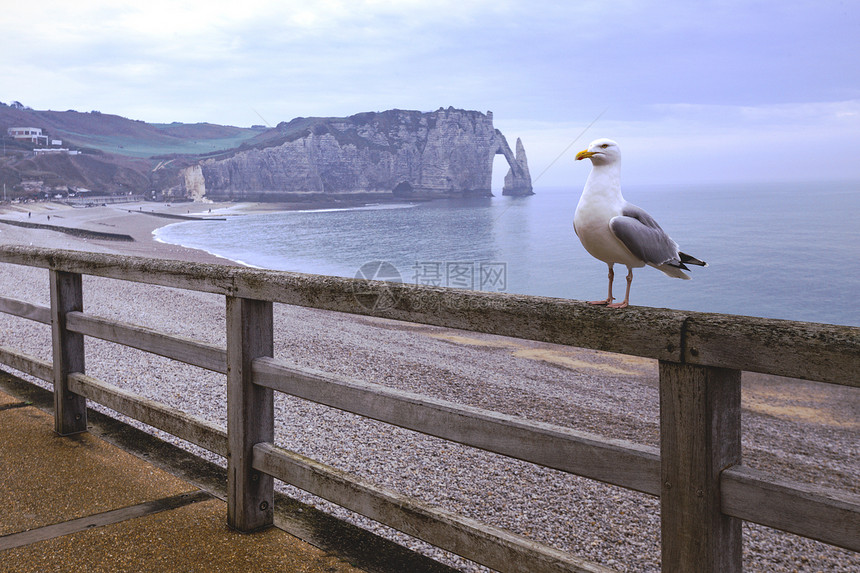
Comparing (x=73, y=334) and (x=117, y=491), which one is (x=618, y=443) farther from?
(x=73, y=334)

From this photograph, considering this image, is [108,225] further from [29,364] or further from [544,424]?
[544,424]

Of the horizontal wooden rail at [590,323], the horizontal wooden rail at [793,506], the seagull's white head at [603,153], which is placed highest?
the seagull's white head at [603,153]

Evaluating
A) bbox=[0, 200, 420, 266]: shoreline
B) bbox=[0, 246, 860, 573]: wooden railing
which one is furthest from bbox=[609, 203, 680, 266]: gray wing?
bbox=[0, 200, 420, 266]: shoreline

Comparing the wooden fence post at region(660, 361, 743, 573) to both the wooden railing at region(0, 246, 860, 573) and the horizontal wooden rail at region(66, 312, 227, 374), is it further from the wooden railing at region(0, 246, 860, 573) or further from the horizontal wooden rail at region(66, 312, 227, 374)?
the horizontal wooden rail at region(66, 312, 227, 374)

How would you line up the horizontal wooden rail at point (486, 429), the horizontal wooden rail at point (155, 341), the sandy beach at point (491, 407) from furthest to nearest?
the sandy beach at point (491, 407) < the horizontal wooden rail at point (155, 341) < the horizontal wooden rail at point (486, 429)

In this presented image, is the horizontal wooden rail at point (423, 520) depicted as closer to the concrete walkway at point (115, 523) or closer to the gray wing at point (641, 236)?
the concrete walkway at point (115, 523)

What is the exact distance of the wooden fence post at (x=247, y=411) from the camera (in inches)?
111

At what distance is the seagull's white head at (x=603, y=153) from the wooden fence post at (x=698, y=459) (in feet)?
3.34

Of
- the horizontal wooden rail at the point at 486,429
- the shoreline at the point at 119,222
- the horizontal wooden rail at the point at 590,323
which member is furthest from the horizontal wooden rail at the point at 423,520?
the shoreline at the point at 119,222

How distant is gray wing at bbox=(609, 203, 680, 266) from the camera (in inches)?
89.9

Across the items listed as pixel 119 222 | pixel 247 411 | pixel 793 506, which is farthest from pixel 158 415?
pixel 119 222

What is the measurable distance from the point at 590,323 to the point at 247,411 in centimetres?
167

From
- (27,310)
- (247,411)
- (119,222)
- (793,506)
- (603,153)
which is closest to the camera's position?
(793,506)

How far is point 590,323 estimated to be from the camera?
6.02ft
